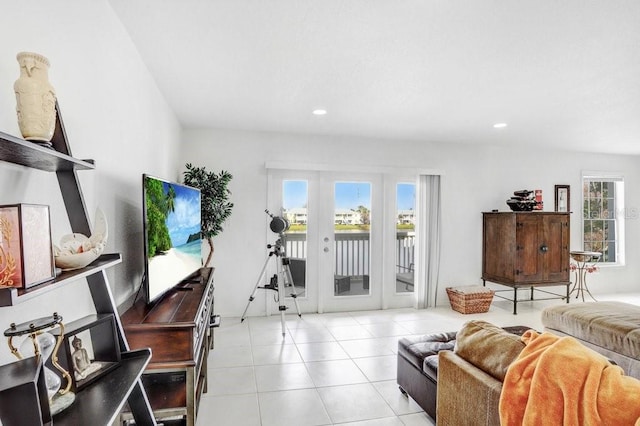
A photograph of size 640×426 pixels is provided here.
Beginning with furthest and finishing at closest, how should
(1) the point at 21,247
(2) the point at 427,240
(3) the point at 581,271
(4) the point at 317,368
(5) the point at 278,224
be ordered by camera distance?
(3) the point at 581,271 < (2) the point at 427,240 < (5) the point at 278,224 < (4) the point at 317,368 < (1) the point at 21,247

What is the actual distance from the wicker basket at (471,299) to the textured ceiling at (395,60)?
2.23 metres

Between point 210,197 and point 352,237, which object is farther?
point 352,237

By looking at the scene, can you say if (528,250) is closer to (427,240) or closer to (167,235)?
(427,240)

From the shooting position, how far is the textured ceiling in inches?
74.2

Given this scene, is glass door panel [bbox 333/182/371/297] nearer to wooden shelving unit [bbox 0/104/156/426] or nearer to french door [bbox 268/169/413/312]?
french door [bbox 268/169/413/312]

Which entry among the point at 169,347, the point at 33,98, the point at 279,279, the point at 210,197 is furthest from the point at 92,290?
the point at 279,279

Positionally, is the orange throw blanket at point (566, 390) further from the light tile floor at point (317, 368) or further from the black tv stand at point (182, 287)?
the black tv stand at point (182, 287)

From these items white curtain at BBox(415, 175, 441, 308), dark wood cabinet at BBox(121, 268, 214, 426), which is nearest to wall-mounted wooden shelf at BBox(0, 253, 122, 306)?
dark wood cabinet at BBox(121, 268, 214, 426)

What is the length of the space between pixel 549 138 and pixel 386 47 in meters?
3.68

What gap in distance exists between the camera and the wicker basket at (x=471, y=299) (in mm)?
4816

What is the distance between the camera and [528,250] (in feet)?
16.1

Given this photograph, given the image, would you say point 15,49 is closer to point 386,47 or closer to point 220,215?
point 386,47

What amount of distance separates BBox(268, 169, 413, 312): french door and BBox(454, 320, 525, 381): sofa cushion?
3.01m

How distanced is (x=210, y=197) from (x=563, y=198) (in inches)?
213
